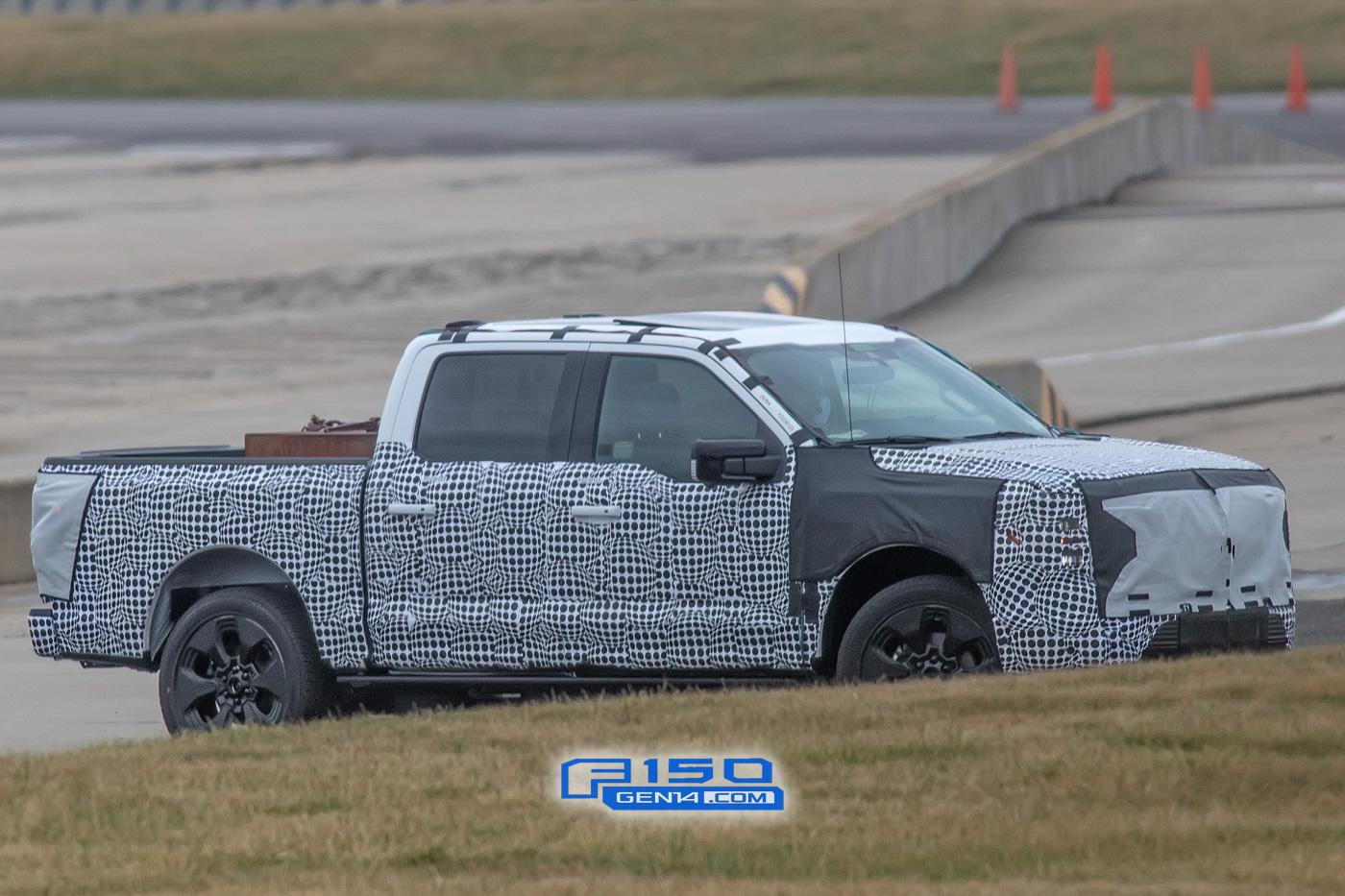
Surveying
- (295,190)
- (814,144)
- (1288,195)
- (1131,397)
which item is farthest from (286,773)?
(814,144)

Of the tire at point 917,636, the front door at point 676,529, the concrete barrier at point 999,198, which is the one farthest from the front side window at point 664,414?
the concrete barrier at point 999,198

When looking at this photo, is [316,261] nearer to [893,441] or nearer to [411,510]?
[411,510]

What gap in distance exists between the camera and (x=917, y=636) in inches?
389

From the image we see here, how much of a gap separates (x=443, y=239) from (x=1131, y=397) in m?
16.6

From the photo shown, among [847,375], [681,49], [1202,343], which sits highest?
[681,49]

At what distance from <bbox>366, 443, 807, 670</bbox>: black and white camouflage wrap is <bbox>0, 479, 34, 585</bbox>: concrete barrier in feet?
20.4

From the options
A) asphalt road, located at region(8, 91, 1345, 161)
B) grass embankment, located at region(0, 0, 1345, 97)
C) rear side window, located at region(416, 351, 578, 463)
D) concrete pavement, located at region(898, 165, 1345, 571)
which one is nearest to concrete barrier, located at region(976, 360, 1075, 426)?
concrete pavement, located at region(898, 165, 1345, 571)

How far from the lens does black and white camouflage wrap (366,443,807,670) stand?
10.1 m

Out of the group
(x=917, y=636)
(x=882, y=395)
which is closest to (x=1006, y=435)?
(x=882, y=395)

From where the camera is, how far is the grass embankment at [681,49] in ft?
214

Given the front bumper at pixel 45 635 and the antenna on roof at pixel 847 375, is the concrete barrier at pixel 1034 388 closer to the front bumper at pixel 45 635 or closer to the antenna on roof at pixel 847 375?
the antenna on roof at pixel 847 375

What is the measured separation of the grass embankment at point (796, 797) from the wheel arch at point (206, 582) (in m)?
1.20

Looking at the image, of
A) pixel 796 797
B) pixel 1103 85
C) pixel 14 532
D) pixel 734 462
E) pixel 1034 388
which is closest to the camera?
pixel 796 797

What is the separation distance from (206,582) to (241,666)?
37cm
